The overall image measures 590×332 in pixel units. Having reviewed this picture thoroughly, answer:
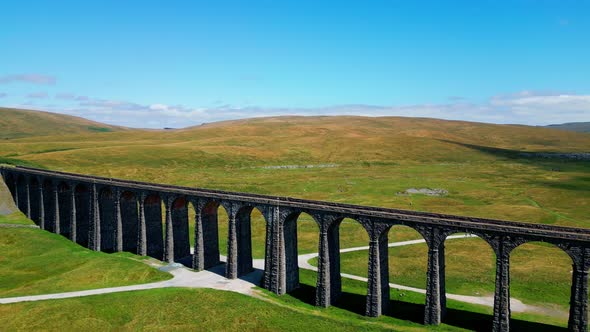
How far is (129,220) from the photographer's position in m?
72.1

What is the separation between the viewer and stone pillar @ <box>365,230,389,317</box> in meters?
44.7

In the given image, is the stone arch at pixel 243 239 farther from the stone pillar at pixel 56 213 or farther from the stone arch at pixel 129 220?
the stone pillar at pixel 56 213

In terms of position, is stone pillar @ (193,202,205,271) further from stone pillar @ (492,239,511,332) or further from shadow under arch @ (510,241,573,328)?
shadow under arch @ (510,241,573,328)

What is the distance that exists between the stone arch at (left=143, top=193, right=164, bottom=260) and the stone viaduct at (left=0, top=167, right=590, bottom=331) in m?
0.16

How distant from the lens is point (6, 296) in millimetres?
51469

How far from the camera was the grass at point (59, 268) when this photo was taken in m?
55.4

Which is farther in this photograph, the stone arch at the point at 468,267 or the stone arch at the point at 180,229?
the stone arch at the point at 180,229

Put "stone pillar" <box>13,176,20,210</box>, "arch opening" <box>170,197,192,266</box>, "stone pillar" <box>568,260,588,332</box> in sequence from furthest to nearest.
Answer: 1. "stone pillar" <box>13,176,20,210</box>
2. "arch opening" <box>170,197,192,266</box>
3. "stone pillar" <box>568,260,588,332</box>

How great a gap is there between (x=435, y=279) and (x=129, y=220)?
5191cm

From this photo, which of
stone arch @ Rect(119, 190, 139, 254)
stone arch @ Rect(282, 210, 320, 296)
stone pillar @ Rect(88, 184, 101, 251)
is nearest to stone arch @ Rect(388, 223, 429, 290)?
stone arch @ Rect(282, 210, 320, 296)

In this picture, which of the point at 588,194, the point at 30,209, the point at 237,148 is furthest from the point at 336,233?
the point at 237,148

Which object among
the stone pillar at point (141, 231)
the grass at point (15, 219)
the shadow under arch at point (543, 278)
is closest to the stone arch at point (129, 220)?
the stone pillar at point (141, 231)

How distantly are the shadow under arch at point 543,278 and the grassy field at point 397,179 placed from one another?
153mm

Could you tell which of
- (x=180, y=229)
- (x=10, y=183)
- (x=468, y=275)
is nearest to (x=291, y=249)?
(x=180, y=229)
